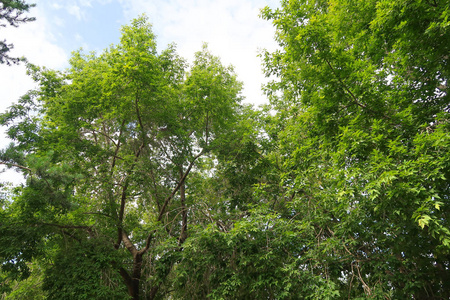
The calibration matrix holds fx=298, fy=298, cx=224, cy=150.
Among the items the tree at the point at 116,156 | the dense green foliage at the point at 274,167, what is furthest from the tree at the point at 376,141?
the tree at the point at 116,156

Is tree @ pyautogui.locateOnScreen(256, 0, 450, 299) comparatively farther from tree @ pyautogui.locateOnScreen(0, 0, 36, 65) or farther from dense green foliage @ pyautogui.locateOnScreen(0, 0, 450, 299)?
tree @ pyautogui.locateOnScreen(0, 0, 36, 65)

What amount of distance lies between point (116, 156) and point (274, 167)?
4814mm

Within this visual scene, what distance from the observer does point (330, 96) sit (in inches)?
215

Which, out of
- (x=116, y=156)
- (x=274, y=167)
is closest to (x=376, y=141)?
(x=274, y=167)

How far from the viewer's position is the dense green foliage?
4594mm

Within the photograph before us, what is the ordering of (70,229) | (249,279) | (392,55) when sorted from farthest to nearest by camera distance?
(70,229) → (249,279) → (392,55)

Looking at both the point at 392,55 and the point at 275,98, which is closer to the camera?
the point at 392,55

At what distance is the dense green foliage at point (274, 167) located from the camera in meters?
4.59

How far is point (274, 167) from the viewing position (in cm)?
915

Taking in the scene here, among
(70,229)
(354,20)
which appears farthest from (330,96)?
(70,229)

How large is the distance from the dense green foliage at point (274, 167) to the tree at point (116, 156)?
5 cm

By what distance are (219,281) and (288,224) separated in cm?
191

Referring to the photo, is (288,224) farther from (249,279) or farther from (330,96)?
(330,96)

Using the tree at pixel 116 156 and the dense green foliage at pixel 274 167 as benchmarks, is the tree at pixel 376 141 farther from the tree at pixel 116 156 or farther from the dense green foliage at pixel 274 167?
the tree at pixel 116 156
